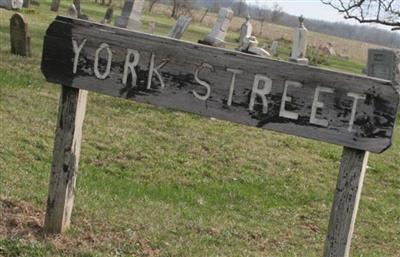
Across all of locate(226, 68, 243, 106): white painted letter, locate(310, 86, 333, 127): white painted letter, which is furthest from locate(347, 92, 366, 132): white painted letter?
locate(226, 68, 243, 106): white painted letter

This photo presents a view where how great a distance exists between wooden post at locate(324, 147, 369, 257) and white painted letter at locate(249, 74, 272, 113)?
24.2 inches

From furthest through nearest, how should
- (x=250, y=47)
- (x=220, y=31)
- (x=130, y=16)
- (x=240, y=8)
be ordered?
(x=240, y=8), (x=250, y=47), (x=130, y=16), (x=220, y=31)

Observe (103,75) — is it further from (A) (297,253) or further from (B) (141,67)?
(A) (297,253)

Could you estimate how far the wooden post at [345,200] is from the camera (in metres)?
4.23

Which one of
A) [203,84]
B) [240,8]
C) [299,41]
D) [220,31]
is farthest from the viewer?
[240,8]

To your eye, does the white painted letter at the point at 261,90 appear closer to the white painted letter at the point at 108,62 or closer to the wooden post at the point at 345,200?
the wooden post at the point at 345,200

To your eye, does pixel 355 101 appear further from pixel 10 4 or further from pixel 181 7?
pixel 181 7

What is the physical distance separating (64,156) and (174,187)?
2.89 m

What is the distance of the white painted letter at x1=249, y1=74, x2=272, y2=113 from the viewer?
426 cm

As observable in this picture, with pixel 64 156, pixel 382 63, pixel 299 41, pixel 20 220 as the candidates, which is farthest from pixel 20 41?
pixel 64 156

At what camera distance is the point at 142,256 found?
4879 millimetres

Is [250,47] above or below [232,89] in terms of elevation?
below

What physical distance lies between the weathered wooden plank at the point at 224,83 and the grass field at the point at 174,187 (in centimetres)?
130

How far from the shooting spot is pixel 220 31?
15.5 meters
